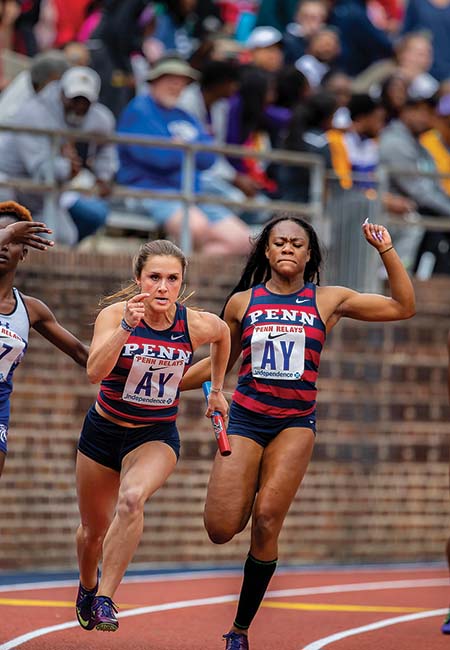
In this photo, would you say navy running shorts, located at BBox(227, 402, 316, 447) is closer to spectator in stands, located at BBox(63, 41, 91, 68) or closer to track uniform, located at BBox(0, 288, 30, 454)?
track uniform, located at BBox(0, 288, 30, 454)

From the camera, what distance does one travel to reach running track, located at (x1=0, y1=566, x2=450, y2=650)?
9.91 metres

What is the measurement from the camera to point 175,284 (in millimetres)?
8656

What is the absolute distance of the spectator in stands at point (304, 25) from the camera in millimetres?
17844

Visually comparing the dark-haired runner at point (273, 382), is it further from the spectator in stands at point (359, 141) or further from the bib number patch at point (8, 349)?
the spectator in stands at point (359, 141)

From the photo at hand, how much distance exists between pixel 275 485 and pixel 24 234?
7.01 feet

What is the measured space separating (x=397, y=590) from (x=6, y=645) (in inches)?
204

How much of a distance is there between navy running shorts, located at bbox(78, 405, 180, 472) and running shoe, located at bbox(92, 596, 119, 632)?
2.96 feet

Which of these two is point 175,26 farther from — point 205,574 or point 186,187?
point 205,574

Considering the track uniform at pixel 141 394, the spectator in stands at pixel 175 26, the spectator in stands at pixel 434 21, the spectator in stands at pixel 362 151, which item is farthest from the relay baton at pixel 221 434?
the spectator in stands at pixel 434 21

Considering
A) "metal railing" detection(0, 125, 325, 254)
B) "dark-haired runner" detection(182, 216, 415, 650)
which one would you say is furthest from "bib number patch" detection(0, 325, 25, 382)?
"metal railing" detection(0, 125, 325, 254)

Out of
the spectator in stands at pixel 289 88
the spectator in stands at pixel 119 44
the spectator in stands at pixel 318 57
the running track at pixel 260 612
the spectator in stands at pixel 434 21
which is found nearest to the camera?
the running track at pixel 260 612

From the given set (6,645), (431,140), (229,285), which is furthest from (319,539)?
(6,645)

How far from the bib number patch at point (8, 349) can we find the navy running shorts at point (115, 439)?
599mm

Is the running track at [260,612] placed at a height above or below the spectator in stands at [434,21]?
below
